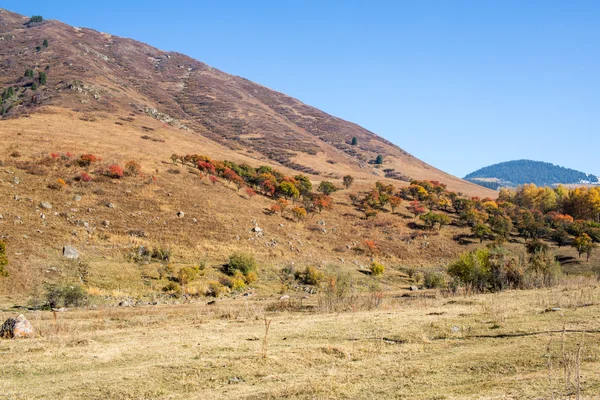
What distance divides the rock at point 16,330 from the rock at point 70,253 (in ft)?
62.3

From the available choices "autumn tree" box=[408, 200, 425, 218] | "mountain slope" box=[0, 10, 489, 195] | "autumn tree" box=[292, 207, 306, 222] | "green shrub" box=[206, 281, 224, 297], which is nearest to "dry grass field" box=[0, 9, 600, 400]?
"green shrub" box=[206, 281, 224, 297]

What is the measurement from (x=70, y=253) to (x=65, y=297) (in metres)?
9.11

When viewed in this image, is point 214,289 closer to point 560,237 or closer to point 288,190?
point 288,190

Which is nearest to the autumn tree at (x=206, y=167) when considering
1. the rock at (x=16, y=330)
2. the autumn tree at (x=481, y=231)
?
the autumn tree at (x=481, y=231)

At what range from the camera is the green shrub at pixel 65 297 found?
24578 millimetres

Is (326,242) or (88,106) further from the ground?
(88,106)

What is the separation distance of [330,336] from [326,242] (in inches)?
1578

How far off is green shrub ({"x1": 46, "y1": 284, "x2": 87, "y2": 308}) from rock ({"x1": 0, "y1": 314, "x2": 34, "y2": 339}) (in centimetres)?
994

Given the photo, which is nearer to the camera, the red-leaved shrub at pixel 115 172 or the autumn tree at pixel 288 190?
the red-leaved shrub at pixel 115 172

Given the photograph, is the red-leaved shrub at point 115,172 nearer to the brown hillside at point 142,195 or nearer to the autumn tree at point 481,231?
the brown hillside at point 142,195

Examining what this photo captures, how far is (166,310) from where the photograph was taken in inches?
910

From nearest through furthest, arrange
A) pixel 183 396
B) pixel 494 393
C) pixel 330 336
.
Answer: pixel 494 393, pixel 183 396, pixel 330 336

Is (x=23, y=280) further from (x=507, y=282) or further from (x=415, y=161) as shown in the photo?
(x=415, y=161)

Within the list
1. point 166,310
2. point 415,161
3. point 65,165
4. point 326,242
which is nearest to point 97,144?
point 65,165
